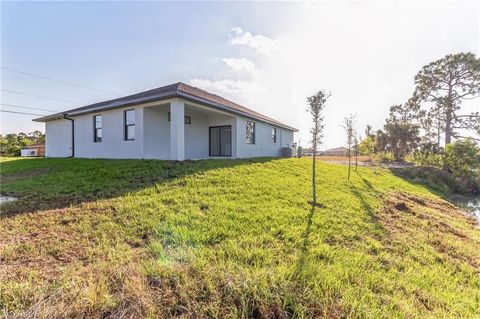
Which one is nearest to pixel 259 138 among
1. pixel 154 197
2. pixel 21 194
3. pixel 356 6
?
pixel 356 6

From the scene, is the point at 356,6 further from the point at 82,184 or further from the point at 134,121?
the point at 82,184

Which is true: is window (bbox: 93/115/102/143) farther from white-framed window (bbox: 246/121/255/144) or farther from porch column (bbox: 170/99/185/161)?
white-framed window (bbox: 246/121/255/144)

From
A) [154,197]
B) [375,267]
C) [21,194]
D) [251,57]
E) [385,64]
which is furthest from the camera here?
[251,57]

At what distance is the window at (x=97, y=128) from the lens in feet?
41.9

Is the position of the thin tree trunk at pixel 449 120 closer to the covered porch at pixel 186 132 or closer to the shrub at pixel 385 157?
the shrub at pixel 385 157

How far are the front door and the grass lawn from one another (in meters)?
7.66

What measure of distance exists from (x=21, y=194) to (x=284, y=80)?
1219 cm

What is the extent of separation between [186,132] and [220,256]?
10.7 metres

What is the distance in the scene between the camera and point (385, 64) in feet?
35.6

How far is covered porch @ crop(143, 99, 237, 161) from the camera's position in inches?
383

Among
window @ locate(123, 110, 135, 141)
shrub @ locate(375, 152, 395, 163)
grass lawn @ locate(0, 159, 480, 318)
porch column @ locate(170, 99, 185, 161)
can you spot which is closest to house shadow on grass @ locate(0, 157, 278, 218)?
grass lawn @ locate(0, 159, 480, 318)

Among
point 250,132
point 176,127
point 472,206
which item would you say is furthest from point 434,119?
point 176,127

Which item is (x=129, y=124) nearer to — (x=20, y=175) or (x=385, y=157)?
(x=20, y=175)

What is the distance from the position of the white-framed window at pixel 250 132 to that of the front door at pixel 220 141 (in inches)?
46.7
